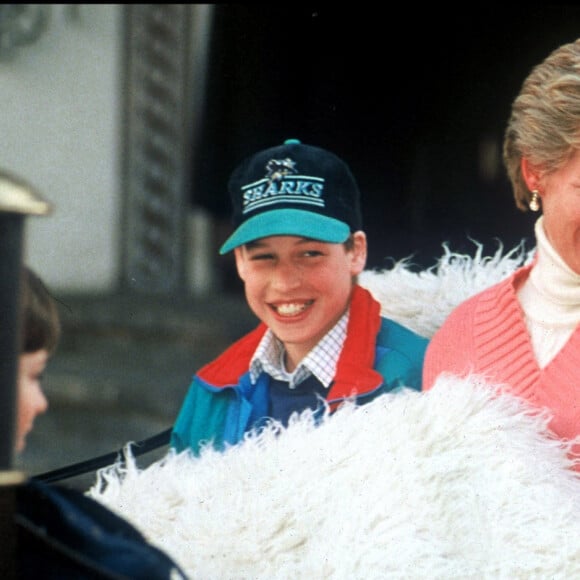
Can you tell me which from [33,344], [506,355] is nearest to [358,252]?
[506,355]

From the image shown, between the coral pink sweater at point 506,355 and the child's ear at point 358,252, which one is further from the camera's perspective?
the child's ear at point 358,252

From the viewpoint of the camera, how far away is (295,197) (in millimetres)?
1333

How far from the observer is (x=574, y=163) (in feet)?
4.10

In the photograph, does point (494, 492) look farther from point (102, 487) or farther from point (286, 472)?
point (102, 487)

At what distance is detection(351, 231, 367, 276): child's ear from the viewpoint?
1.39m

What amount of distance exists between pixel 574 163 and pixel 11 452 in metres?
0.74

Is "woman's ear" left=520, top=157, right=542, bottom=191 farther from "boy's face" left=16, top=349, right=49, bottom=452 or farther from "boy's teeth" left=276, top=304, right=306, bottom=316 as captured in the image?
"boy's face" left=16, top=349, right=49, bottom=452

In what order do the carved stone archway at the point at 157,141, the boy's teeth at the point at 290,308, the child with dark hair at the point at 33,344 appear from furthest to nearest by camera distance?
the carved stone archway at the point at 157,141
the boy's teeth at the point at 290,308
the child with dark hair at the point at 33,344

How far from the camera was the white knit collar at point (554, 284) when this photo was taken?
4.16ft

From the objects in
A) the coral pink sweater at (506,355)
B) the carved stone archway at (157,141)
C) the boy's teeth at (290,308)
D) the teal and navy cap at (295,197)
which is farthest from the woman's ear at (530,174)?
the carved stone archway at (157,141)

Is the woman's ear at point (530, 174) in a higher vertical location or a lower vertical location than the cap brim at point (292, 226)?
higher

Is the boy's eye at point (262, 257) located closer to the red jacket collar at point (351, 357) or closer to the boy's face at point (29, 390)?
the red jacket collar at point (351, 357)

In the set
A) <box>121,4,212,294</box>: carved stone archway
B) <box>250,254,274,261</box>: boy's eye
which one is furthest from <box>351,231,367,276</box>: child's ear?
<box>121,4,212,294</box>: carved stone archway

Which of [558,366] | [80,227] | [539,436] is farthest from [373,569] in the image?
[80,227]
